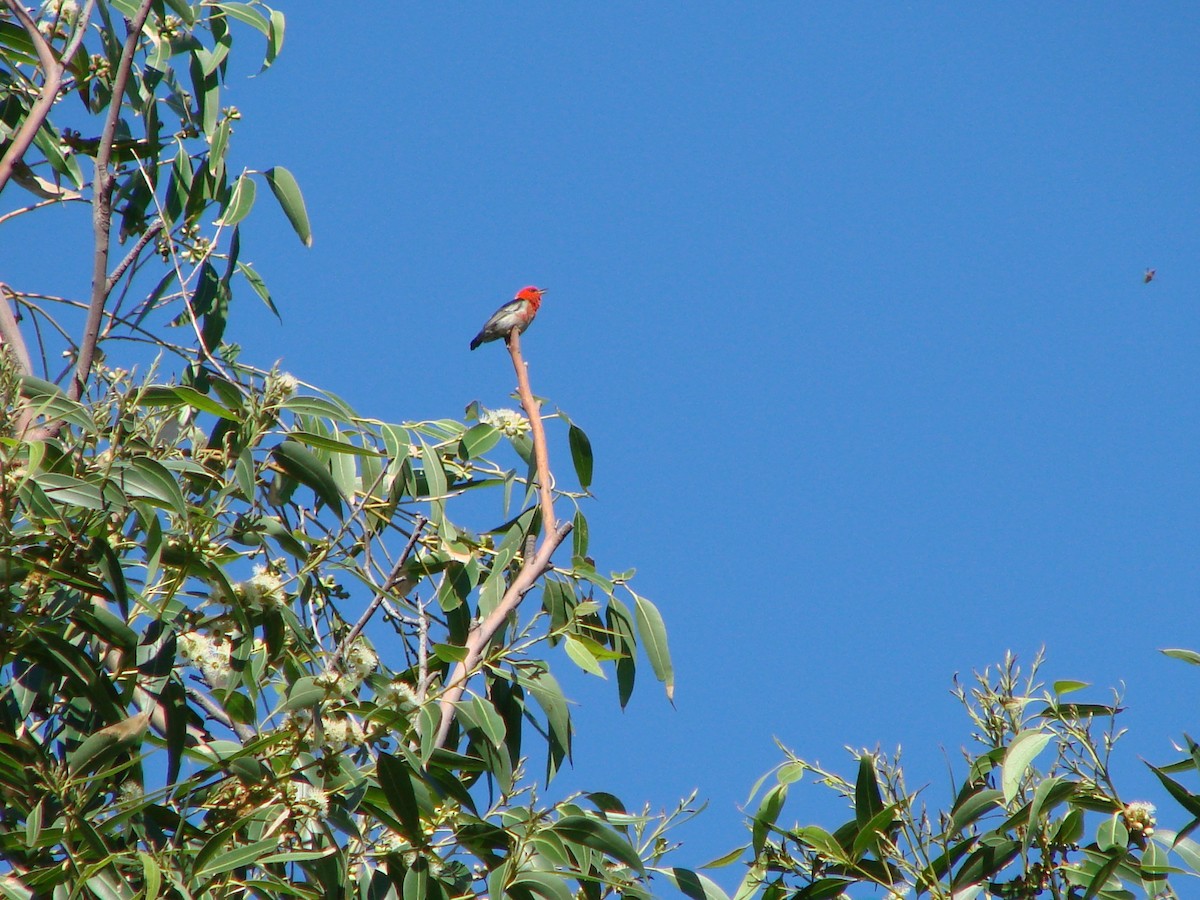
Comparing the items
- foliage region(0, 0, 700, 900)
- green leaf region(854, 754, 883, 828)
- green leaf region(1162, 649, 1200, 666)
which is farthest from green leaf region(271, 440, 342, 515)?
green leaf region(1162, 649, 1200, 666)

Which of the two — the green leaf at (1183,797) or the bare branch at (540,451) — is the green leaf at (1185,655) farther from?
the bare branch at (540,451)

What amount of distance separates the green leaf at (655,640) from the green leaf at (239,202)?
1.20 metres

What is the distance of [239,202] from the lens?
9.18 feet

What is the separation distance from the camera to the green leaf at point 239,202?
109 inches

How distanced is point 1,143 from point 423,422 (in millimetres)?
1168

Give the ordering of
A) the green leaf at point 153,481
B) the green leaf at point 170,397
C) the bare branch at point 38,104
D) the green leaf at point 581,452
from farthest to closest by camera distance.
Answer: the green leaf at point 581,452
the bare branch at point 38,104
the green leaf at point 170,397
the green leaf at point 153,481

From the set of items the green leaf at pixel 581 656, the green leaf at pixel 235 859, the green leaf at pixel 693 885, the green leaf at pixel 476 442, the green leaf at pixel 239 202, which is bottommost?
the green leaf at pixel 235 859

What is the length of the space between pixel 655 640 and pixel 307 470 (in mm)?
682

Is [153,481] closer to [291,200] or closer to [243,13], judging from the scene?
[291,200]

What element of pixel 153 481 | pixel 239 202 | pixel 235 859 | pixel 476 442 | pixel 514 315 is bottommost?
pixel 235 859

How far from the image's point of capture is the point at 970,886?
1.92 metres

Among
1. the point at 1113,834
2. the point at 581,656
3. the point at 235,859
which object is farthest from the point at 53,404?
the point at 1113,834

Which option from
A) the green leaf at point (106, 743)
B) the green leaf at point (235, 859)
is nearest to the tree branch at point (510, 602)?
the green leaf at point (235, 859)

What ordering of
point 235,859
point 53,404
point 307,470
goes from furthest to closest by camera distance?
1. point 307,470
2. point 53,404
3. point 235,859
